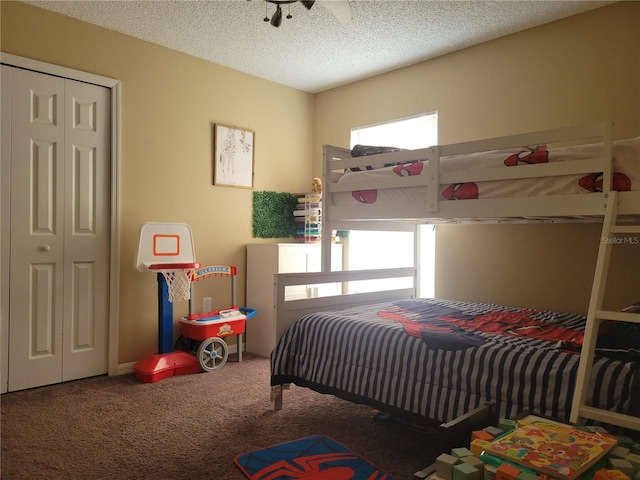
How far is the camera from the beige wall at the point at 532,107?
9.05 ft

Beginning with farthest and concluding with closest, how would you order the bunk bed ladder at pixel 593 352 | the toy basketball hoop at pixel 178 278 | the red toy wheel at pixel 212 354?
the red toy wheel at pixel 212 354, the toy basketball hoop at pixel 178 278, the bunk bed ladder at pixel 593 352

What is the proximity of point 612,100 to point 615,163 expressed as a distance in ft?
3.89

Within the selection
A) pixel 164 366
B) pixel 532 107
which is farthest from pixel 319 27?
pixel 164 366

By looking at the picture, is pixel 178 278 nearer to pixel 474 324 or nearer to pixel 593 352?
pixel 474 324

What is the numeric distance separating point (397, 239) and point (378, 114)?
1.10 m

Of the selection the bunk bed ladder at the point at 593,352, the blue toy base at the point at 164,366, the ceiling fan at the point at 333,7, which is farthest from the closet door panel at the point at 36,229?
the bunk bed ladder at the point at 593,352

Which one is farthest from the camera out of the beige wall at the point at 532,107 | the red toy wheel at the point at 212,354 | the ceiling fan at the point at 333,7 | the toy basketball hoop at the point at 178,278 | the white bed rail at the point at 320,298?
the red toy wheel at the point at 212,354

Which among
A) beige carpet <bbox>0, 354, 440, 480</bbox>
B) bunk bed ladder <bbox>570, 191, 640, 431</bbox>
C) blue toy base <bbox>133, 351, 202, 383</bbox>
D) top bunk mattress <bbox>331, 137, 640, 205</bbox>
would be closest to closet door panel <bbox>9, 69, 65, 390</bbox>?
beige carpet <bbox>0, 354, 440, 480</bbox>

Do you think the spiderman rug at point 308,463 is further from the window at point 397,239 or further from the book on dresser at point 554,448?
the window at point 397,239

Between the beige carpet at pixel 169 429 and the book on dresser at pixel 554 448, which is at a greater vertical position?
the book on dresser at pixel 554 448

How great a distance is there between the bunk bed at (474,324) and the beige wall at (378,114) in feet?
1.76

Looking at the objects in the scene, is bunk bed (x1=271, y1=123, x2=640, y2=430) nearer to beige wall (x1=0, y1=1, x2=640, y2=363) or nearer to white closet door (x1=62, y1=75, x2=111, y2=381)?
beige wall (x1=0, y1=1, x2=640, y2=363)

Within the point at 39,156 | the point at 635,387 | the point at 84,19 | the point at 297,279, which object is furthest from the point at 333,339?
the point at 84,19

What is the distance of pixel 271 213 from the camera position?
420cm
